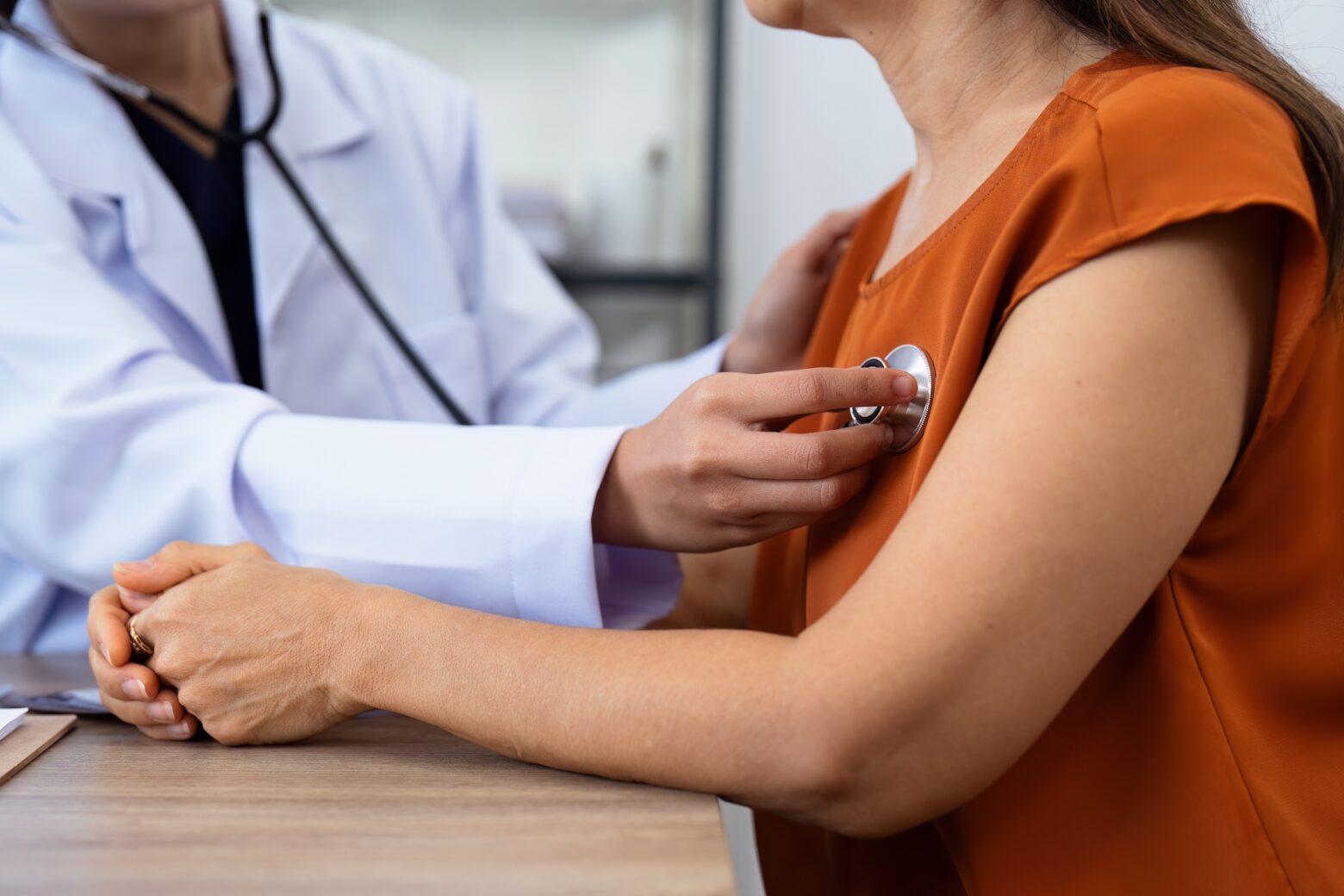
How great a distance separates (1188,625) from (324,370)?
982 millimetres

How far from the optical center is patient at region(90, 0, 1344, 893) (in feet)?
1.63

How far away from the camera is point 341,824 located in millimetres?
533

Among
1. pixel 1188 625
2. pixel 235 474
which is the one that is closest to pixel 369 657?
pixel 235 474

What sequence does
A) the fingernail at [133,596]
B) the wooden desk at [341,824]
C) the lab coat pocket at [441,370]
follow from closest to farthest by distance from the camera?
the wooden desk at [341,824], the fingernail at [133,596], the lab coat pocket at [441,370]

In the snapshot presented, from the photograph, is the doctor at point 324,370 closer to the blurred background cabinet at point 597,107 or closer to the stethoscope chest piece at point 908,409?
the stethoscope chest piece at point 908,409

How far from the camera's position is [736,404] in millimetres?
659

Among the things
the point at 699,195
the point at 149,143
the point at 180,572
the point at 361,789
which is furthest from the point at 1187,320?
the point at 699,195

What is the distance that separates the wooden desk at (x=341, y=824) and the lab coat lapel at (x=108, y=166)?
1.88 ft

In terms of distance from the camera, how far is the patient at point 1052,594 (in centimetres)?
50

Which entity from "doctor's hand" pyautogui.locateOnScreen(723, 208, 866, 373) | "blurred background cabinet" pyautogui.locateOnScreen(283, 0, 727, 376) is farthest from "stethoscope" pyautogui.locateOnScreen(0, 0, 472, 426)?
"blurred background cabinet" pyautogui.locateOnScreen(283, 0, 727, 376)

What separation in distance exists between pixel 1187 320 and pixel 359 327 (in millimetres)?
999

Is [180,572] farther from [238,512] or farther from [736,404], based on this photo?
[736,404]

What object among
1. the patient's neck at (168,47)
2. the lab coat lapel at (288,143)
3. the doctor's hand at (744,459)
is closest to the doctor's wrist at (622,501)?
the doctor's hand at (744,459)

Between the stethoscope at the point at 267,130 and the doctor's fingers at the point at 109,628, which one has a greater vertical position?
the stethoscope at the point at 267,130
